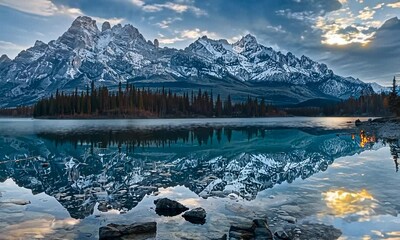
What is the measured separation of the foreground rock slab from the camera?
53.8ft

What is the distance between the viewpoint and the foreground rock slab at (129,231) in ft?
53.8

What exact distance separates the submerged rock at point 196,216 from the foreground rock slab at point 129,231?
2.50 metres

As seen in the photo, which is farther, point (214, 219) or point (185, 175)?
point (185, 175)

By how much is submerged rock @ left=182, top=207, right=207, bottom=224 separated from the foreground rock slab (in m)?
2.50

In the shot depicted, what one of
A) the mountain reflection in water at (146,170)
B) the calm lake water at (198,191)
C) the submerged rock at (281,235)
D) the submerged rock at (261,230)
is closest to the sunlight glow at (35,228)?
the calm lake water at (198,191)

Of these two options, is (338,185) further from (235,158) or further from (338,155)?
(338,155)

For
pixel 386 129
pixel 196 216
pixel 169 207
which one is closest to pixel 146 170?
pixel 169 207

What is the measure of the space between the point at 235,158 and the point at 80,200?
25.7 meters

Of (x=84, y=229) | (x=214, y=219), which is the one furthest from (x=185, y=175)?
(x=84, y=229)

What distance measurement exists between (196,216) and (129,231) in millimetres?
4222

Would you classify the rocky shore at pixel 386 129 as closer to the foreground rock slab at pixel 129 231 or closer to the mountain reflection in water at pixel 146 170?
the mountain reflection in water at pixel 146 170

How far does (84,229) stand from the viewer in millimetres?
18031

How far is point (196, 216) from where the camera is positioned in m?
19.7

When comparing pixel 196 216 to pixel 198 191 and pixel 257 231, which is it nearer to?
pixel 257 231
